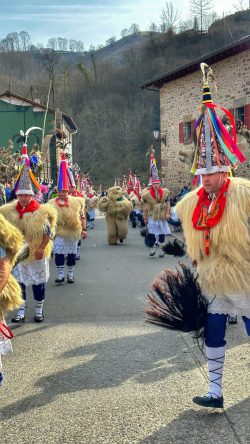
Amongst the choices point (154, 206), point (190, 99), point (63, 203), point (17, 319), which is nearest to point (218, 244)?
point (17, 319)

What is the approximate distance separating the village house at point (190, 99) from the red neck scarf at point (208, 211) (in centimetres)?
1410

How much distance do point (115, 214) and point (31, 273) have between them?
29.6 feet

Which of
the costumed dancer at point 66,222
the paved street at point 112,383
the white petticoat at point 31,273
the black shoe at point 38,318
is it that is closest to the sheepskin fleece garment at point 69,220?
the costumed dancer at point 66,222

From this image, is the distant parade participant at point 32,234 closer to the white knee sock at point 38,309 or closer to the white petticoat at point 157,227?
the white knee sock at point 38,309

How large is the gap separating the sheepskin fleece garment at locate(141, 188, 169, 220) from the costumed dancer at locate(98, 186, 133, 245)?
101 inches

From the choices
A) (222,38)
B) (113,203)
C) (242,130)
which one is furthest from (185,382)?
(222,38)

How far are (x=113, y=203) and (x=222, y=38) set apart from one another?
2148 inches

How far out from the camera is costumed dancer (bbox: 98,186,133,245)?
50.3ft

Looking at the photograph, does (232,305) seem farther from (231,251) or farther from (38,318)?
(38,318)

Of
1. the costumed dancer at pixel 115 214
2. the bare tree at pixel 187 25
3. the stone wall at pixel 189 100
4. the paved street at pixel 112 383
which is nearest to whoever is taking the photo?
the paved street at pixel 112 383

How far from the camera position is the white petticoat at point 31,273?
6.46 metres

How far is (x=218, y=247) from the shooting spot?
3.84 metres

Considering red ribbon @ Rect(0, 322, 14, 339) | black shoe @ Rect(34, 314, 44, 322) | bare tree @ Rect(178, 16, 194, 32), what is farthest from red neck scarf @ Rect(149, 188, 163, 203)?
bare tree @ Rect(178, 16, 194, 32)

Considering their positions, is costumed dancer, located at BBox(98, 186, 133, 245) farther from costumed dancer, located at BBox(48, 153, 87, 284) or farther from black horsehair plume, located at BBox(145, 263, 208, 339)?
black horsehair plume, located at BBox(145, 263, 208, 339)
